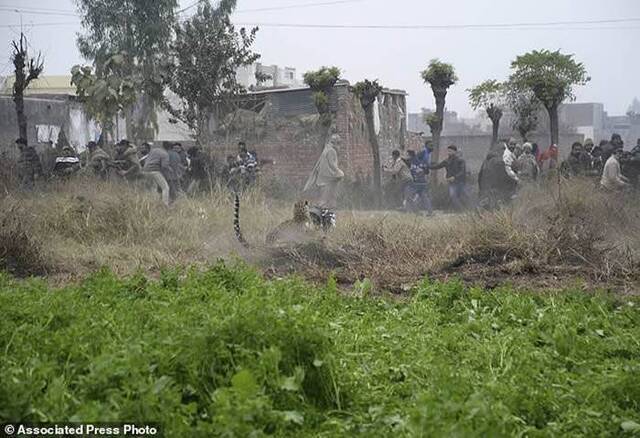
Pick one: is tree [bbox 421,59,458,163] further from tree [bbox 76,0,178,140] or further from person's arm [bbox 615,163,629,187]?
tree [bbox 76,0,178,140]

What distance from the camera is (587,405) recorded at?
3.99m

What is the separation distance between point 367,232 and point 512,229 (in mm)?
1906

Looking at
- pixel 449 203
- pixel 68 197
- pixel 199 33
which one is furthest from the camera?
pixel 199 33

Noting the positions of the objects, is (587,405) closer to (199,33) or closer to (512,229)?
(512,229)

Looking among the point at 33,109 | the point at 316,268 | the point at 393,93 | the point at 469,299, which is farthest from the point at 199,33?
the point at 469,299

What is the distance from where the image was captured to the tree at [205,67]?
1714cm

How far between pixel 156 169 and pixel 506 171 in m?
7.00

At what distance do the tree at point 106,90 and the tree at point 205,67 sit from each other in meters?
1.76

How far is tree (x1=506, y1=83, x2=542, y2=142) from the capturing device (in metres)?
17.7

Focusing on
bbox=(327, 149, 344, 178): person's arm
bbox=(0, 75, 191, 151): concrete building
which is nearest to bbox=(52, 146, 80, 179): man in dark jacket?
bbox=(0, 75, 191, 151): concrete building

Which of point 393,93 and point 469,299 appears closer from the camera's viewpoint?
point 469,299

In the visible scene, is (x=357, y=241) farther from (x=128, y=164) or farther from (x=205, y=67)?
(x=205, y=67)

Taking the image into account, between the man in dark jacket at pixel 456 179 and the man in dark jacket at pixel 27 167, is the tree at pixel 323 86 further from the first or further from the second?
the man in dark jacket at pixel 27 167

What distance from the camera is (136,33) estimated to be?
2231cm
